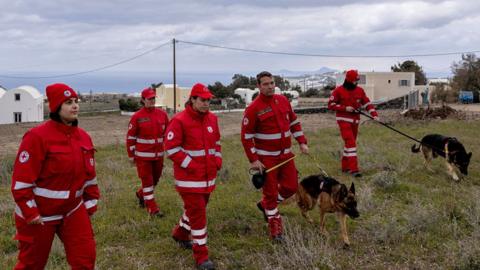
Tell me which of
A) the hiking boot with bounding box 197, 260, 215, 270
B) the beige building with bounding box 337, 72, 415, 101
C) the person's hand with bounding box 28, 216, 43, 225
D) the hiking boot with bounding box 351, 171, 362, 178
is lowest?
the hiking boot with bounding box 197, 260, 215, 270

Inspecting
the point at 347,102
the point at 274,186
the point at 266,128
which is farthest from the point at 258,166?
the point at 347,102

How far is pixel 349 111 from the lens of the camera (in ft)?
29.6

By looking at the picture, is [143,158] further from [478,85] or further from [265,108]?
[478,85]

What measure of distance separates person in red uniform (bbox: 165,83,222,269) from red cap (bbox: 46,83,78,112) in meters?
1.31

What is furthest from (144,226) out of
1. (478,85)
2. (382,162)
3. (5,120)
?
(5,120)

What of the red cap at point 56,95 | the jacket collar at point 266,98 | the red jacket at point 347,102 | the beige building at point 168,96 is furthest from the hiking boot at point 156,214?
the beige building at point 168,96

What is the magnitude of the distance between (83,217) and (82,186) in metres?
0.26

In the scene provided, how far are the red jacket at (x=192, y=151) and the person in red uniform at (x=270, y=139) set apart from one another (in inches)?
30.9

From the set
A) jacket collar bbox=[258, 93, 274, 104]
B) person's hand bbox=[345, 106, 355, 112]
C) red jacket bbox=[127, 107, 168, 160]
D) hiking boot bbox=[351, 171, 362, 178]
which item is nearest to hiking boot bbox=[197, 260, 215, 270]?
jacket collar bbox=[258, 93, 274, 104]

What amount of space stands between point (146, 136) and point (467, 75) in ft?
171

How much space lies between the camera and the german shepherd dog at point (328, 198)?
5.25 meters

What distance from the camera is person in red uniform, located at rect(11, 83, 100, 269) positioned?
3.40 meters

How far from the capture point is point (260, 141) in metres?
5.62

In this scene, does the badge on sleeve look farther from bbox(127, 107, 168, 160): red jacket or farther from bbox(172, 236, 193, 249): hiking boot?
bbox(127, 107, 168, 160): red jacket
